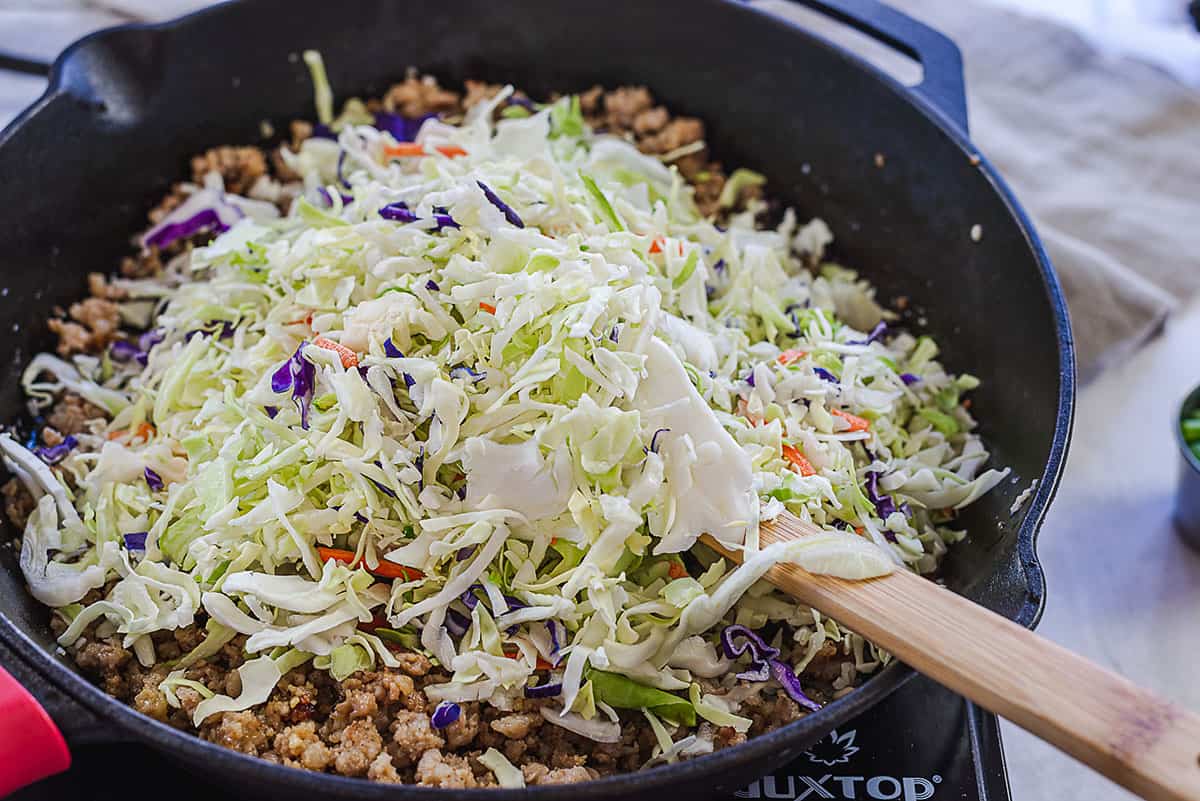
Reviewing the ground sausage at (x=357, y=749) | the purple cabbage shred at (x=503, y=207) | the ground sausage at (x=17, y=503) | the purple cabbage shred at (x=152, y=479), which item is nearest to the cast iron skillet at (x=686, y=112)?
the ground sausage at (x=17, y=503)

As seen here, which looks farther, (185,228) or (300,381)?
(185,228)

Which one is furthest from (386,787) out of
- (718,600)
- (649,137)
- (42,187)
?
(649,137)

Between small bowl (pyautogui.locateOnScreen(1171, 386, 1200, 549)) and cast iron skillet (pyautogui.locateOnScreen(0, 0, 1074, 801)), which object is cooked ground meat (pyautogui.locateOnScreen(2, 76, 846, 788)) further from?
small bowl (pyautogui.locateOnScreen(1171, 386, 1200, 549))

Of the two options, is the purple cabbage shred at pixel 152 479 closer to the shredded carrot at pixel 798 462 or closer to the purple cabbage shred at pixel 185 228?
the purple cabbage shred at pixel 185 228

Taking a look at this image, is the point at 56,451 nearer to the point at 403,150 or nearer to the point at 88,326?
the point at 88,326

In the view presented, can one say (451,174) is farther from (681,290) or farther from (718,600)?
(718,600)

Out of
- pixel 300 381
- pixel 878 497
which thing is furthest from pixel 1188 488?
pixel 300 381
